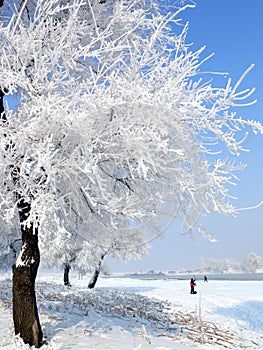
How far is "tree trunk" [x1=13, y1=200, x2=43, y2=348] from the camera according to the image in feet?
18.6

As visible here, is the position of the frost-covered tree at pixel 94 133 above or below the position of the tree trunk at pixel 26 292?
above

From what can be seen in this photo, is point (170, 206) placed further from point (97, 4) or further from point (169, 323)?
point (169, 323)

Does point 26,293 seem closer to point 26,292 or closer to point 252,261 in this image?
point 26,292

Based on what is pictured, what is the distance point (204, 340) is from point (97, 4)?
735 centimetres

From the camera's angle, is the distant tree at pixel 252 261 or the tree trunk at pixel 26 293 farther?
the distant tree at pixel 252 261

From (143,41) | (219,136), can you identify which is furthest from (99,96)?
(143,41)

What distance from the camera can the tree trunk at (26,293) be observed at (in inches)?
224

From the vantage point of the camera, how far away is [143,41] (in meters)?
6.53

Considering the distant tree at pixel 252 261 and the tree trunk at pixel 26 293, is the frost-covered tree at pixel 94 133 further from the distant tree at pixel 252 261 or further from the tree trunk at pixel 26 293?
the distant tree at pixel 252 261

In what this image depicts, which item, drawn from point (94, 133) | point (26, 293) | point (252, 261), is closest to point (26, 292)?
point (26, 293)

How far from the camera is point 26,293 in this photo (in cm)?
573

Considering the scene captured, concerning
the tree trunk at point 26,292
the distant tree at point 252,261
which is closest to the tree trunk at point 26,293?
the tree trunk at point 26,292

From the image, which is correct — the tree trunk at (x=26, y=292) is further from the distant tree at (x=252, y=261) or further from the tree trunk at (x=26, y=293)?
the distant tree at (x=252, y=261)

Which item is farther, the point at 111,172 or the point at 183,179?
the point at 111,172
